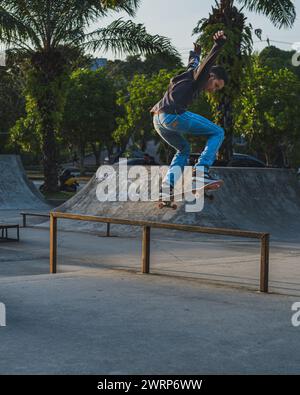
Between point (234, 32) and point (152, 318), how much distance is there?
535 inches

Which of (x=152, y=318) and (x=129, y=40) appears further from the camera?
(x=129, y=40)

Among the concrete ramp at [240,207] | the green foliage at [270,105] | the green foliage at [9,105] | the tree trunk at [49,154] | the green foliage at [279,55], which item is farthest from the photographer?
the green foliage at [279,55]

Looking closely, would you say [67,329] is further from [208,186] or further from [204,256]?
[204,256]

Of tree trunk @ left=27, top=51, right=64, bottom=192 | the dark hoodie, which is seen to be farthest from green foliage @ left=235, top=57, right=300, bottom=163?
the dark hoodie

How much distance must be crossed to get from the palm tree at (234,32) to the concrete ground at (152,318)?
820 centimetres

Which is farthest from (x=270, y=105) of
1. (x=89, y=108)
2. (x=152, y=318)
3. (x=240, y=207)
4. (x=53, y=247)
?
(x=152, y=318)

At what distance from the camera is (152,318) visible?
691cm

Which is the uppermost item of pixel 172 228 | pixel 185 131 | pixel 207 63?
pixel 207 63

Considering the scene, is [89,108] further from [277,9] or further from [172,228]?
[172,228]

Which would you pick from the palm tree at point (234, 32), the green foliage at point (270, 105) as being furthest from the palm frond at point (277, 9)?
the green foliage at point (270, 105)

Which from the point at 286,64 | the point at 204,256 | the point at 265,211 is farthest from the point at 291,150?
the point at 204,256

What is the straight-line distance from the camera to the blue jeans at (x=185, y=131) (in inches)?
296

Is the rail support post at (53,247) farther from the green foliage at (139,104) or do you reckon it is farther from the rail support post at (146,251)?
the green foliage at (139,104)

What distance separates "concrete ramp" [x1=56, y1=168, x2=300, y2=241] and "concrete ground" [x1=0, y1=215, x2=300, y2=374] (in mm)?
4798
